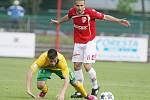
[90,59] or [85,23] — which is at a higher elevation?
[85,23]

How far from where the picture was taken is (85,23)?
1541 centimetres

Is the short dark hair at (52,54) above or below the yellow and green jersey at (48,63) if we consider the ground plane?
above

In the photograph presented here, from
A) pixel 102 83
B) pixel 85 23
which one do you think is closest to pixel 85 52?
pixel 85 23

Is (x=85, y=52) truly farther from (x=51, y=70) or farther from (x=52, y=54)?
(x=52, y=54)

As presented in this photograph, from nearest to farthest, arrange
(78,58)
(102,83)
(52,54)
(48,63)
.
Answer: (52,54) → (48,63) → (78,58) → (102,83)

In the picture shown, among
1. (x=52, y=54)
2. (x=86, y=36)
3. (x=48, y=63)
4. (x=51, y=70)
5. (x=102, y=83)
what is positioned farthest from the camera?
(x=102, y=83)

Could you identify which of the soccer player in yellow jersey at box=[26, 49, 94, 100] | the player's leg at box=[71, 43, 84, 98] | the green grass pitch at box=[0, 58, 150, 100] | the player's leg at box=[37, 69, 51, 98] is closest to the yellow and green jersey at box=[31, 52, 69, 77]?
the soccer player in yellow jersey at box=[26, 49, 94, 100]

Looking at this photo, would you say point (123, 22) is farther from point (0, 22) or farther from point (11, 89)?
point (0, 22)

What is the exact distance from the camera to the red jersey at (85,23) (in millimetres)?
15375

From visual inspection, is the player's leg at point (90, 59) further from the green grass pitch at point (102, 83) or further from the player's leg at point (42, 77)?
the player's leg at point (42, 77)

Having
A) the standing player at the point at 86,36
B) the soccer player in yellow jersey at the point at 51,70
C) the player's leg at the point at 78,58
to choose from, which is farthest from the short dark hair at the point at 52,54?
the player's leg at the point at 78,58

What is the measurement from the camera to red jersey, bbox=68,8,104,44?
15.4 meters

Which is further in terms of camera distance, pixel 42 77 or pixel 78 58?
pixel 78 58

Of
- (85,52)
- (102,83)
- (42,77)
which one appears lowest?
(102,83)
